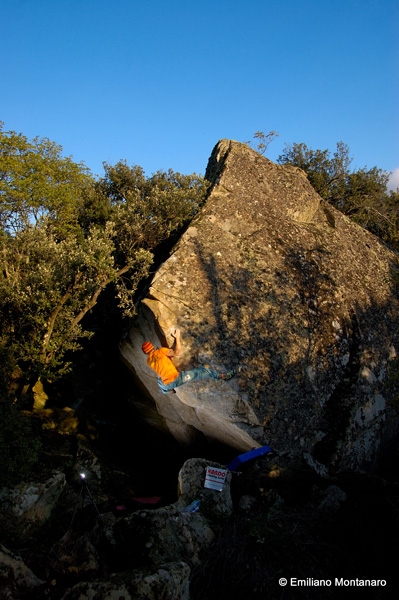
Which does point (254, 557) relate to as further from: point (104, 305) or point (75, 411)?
point (104, 305)

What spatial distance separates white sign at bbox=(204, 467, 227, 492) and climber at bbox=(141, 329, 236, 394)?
2928mm

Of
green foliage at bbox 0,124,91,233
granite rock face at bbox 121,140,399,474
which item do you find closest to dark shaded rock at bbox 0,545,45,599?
granite rock face at bbox 121,140,399,474

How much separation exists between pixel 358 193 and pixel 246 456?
18.7 meters

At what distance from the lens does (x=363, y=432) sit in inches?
475

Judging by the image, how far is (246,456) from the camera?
9852mm

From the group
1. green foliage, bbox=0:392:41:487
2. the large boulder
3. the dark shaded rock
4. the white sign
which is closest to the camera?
the dark shaded rock

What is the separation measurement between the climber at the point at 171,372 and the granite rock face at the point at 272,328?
21 cm

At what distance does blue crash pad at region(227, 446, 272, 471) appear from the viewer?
31.7 ft

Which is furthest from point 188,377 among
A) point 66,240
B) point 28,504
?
point 66,240

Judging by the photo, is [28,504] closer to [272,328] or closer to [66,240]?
[272,328]

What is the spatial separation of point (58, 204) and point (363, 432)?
16.7 meters

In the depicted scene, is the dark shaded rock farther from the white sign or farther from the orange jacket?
the orange jacket

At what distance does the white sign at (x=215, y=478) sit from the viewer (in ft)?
26.7

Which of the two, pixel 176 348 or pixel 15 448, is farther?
pixel 176 348
